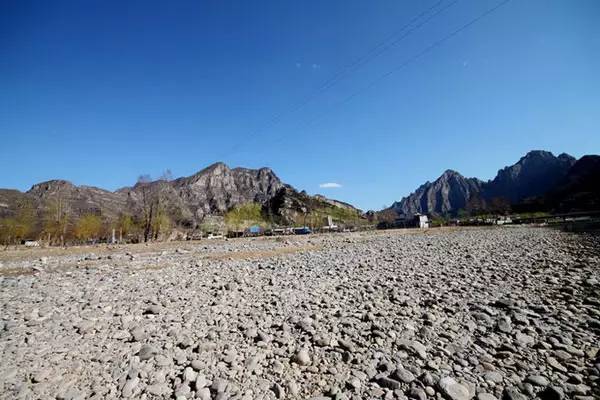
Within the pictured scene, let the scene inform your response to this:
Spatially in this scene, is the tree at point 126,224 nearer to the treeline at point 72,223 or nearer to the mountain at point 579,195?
the treeline at point 72,223

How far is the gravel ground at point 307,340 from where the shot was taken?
3697mm

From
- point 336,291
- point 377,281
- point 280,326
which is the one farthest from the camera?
point 377,281

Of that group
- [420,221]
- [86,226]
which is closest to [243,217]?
[86,226]

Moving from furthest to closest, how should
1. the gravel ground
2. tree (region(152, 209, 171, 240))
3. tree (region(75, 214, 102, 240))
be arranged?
tree (region(75, 214, 102, 240)) → tree (region(152, 209, 171, 240)) → the gravel ground

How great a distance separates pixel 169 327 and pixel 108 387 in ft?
5.80

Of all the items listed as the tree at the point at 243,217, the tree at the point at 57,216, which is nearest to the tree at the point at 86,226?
the tree at the point at 57,216

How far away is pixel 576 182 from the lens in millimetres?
137000

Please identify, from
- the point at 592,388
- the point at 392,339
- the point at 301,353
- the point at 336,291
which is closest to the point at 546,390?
the point at 592,388

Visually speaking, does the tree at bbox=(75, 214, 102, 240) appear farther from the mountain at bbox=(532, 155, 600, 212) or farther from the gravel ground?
the mountain at bbox=(532, 155, 600, 212)

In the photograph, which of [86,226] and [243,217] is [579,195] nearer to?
[243,217]

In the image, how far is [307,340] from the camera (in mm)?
4902

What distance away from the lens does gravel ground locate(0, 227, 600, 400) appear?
370 cm

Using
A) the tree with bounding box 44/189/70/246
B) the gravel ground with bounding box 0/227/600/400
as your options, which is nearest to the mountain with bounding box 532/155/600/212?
the gravel ground with bounding box 0/227/600/400

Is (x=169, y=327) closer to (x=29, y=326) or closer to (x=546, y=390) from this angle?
(x=29, y=326)
